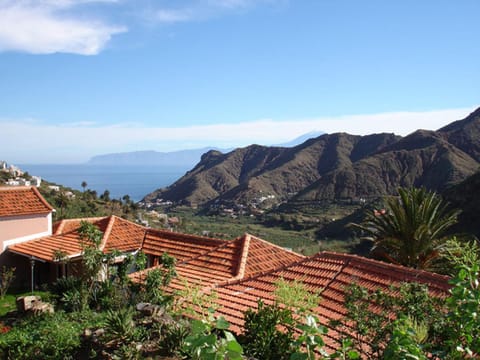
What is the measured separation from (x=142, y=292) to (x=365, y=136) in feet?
398

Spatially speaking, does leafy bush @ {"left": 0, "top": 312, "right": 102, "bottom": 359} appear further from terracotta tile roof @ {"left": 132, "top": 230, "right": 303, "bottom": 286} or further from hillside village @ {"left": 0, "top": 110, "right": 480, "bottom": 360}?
terracotta tile roof @ {"left": 132, "top": 230, "right": 303, "bottom": 286}

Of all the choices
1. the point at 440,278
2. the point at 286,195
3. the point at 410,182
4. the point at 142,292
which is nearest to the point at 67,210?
the point at 142,292

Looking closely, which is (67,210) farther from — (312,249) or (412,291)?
(412,291)

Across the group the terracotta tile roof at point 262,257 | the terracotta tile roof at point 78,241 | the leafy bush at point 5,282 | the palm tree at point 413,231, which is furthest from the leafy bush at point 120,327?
the leafy bush at point 5,282

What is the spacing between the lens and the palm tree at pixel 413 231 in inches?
529

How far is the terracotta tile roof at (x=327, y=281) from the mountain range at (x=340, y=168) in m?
52.4

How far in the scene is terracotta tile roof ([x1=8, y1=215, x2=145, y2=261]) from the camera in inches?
697

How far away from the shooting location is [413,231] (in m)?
13.5

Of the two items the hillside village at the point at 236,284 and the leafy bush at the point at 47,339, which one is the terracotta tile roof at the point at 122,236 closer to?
the hillside village at the point at 236,284

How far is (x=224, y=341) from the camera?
2949 mm

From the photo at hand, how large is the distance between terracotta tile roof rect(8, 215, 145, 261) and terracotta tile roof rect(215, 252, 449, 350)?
738 cm

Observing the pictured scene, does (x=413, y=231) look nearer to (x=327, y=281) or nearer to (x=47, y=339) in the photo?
(x=327, y=281)

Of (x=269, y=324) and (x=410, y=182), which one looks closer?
(x=269, y=324)

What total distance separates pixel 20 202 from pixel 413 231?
1648 centimetres
